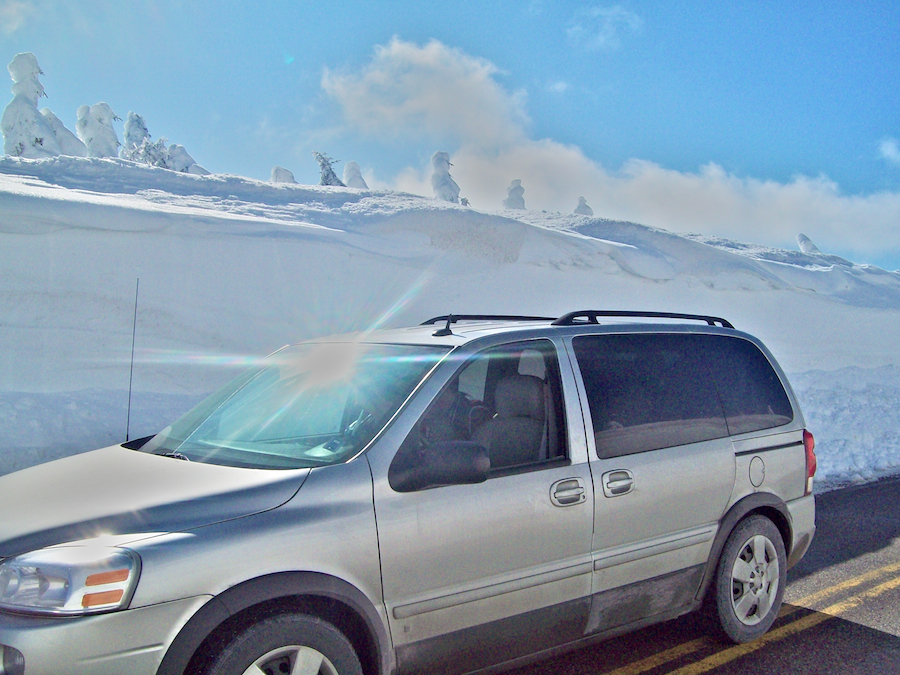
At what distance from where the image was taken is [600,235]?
26156mm

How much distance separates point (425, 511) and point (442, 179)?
146 ft

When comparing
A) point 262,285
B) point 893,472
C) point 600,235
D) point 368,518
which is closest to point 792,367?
point 893,472

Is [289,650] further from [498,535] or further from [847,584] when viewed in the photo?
[847,584]

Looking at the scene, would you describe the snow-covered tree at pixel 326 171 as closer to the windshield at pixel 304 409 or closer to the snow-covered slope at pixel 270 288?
the snow-covered slope at pixel 270 288

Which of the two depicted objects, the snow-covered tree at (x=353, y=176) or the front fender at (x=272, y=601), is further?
the snow-covered tree at (x=353, y=176)

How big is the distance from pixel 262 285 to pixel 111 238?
9.57 feet

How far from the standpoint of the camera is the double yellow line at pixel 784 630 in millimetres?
3529

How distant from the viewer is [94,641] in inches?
80.8

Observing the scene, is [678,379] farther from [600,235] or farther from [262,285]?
[600,235]

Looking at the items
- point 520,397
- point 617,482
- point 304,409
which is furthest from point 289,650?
point 617,482

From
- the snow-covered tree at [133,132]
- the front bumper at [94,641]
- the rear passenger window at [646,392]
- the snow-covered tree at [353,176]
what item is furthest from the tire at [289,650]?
the snow-covered tree at [353,176]

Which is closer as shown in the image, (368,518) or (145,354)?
(368,518)

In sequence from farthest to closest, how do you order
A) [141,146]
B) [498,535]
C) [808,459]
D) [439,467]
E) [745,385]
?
1. [141,146]
2. [808,459]
3. [745,385]
4. [498,535]
5. [439,467]

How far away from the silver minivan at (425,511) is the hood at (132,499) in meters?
0.01
